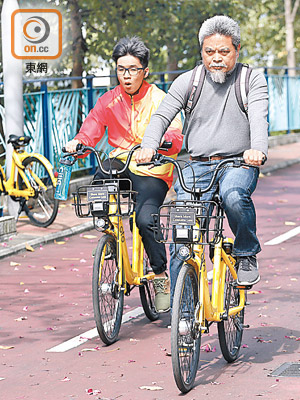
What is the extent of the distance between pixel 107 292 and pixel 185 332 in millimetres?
1261

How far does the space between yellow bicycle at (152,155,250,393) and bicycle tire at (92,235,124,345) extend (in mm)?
819

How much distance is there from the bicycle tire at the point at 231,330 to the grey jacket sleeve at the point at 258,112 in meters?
0.90

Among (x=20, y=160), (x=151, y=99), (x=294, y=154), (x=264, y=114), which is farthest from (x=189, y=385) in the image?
(x=294, y=154)

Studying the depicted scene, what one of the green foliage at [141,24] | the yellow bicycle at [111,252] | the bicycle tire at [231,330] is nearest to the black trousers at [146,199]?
the yellow bicycle at [111,252]

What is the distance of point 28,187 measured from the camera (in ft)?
37.2

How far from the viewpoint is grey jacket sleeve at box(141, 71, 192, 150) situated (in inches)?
223

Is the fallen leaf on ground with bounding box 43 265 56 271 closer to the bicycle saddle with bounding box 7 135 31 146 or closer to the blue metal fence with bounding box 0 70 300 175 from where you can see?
the bicycle saddle with bounding box 7 135 31 146

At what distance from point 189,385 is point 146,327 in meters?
1.62

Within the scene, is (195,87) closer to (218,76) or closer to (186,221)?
(218,76)

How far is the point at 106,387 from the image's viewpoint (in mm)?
5613

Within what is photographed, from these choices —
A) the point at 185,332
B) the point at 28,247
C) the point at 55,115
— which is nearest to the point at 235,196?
the point at 185,332

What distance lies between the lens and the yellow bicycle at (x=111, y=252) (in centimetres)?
628

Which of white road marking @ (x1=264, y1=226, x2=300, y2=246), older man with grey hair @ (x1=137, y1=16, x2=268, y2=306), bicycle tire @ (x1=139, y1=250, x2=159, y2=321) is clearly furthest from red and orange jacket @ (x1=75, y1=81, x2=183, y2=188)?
white road marking @ (x1=264, y1=226, x2=300, y2=246)

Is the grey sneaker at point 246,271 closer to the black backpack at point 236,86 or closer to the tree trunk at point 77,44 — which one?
the black backpack at point 236,86
